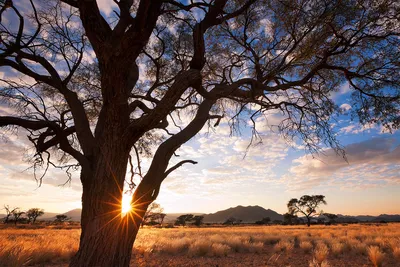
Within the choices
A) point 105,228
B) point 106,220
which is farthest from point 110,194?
point 105,228

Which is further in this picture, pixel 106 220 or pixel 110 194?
pixel 110 194

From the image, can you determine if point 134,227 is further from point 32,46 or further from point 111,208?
point 32,46

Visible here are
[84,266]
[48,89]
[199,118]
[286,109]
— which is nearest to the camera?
[84,266]

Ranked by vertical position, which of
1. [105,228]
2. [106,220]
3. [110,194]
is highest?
[110,194]

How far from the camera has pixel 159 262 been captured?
8.09 metres

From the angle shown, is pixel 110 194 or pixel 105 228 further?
pixel 110 194

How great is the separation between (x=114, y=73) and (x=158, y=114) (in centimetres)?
94

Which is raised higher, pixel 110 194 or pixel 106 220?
pixel 110 194

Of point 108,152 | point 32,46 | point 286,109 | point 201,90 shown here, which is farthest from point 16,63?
point 286,109

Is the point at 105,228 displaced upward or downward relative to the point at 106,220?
downward

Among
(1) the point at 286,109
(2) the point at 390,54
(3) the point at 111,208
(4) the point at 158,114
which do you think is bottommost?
(3) the point at 111,208

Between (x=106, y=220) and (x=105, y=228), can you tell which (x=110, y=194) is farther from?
(x=105, y=228)

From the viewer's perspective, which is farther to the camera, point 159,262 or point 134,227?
point 159,262

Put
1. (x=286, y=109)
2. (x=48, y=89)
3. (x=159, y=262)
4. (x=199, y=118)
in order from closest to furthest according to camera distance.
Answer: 1. (x=199, y=118)
2. (x=286, y=109)
3. (x=48, y=89)
4. (x=159, y=262)
